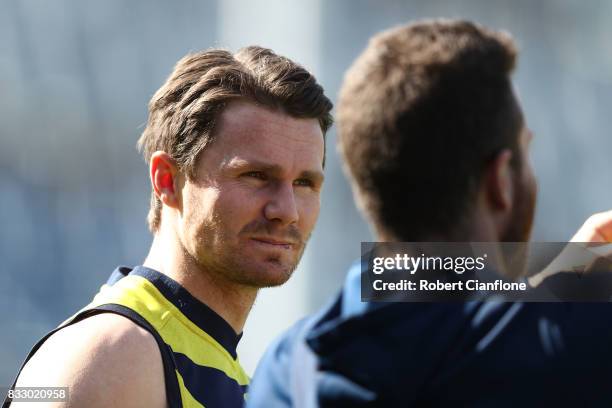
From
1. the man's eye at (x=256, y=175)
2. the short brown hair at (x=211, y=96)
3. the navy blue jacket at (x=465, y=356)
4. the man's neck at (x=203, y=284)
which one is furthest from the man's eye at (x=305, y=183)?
the navy blue jacket at (x=465, y=356)

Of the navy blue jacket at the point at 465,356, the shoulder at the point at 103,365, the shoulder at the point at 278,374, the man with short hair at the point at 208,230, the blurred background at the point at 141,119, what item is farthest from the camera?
the blurred background at the point at 141,119

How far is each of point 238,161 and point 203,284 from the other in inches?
14.3

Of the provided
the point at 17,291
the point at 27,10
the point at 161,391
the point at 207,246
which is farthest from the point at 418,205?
the point at 27,10

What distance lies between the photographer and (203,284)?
276 cm

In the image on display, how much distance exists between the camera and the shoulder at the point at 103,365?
7.59ft

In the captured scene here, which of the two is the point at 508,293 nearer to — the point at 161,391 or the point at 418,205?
the point at 418,205

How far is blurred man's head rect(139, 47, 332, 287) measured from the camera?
2.72 meters

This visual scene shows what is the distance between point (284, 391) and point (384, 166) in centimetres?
39

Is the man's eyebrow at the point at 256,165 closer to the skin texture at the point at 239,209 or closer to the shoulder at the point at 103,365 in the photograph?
the skin texture at the point at 239,209

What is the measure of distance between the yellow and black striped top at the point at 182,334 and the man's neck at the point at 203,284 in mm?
30

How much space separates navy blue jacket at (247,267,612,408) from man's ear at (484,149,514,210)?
0.16m

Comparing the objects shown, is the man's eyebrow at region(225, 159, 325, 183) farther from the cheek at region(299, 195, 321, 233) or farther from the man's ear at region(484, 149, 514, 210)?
the man's ear at region(484, 149, 514, 210)

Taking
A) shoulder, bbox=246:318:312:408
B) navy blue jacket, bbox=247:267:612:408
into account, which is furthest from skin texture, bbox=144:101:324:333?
navy blue jacket, bbox=247:267:612:408

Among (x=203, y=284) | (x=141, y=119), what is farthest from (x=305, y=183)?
(x=141, y=119)
